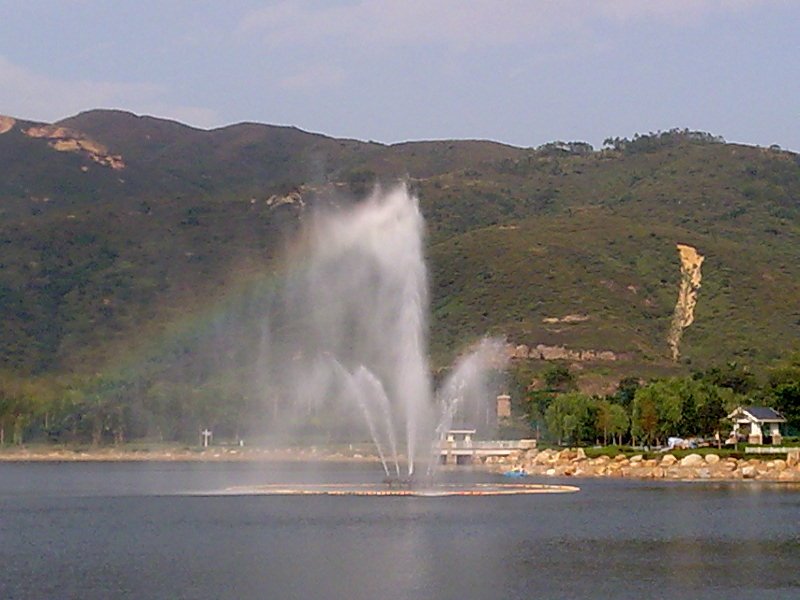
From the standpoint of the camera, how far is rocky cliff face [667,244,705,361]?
13688 centimetres

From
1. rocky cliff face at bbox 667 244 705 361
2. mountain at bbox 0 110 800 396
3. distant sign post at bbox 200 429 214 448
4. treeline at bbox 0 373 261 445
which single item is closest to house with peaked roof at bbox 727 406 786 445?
mountain at bbox 0 110 800 396

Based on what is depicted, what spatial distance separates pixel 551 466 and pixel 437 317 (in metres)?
61.4

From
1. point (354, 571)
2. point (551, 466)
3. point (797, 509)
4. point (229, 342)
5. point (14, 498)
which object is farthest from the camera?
point (229, 342)

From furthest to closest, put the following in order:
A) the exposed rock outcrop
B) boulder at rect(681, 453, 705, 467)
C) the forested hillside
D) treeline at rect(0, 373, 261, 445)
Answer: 1. the forested hillside
2. treeline at rect(0, 373, 261, 445)
3. the exposed rock outcrop
4. boulder at rect(681, 453, 705, 467)

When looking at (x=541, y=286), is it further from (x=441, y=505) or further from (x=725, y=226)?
(x=441, y=505)

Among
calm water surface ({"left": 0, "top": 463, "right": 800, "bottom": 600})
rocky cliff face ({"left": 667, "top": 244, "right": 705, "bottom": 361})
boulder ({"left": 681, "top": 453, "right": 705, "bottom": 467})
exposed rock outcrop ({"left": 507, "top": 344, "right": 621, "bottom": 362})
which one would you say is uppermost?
rocky cliff face ({"left": 667, "top": 244, "right": 705, "bottom": 361})

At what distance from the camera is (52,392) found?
138500mm

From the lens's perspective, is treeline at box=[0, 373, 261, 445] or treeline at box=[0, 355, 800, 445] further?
treeline at box=[0, 373, 261, 445]

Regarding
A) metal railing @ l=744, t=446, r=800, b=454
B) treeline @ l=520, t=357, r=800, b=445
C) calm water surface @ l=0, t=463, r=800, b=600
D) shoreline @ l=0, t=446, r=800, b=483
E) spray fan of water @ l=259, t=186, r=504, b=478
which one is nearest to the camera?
calm water surface @ l=0, t=463, r=800, b=600

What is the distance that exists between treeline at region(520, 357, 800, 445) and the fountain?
24.8 feet

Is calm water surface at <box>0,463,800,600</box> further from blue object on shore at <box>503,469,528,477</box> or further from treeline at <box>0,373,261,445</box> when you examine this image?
treeline at <box>0,373,261,445</box>

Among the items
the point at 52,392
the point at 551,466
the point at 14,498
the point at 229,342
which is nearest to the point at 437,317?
the point at 229,342

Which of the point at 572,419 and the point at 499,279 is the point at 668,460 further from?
the point at 499,279

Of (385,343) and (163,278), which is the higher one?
(163,278)
